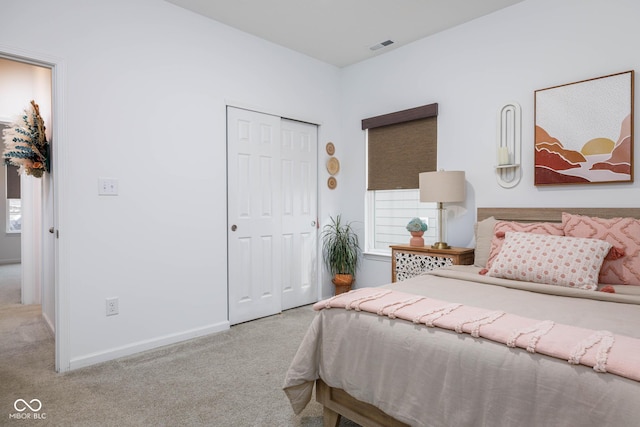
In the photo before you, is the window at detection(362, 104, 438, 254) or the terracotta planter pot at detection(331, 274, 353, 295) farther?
the terracotta planter pot at detection(331, 274, 353, 295)

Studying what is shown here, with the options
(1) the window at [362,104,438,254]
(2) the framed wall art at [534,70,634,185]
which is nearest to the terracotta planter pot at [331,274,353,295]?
(1) the window at [362,104,438,254]

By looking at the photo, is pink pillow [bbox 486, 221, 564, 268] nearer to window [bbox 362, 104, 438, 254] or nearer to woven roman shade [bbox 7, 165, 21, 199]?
window [bbox 362, 104, 438, 254]

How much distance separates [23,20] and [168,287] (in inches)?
80.8

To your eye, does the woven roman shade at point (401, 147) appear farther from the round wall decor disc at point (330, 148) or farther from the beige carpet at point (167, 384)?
the beige carpet at point (167, 384)

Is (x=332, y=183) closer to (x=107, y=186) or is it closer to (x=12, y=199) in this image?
(x=107, y=186)

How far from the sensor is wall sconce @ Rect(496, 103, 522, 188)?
306 cm

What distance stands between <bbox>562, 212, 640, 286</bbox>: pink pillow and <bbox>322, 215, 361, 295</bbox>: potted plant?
2249mm

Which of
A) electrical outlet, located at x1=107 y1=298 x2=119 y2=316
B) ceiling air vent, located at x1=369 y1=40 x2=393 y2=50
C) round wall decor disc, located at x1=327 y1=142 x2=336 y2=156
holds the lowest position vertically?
electrical outlet, located at x1=107 y1=298 x2=119 y2=316

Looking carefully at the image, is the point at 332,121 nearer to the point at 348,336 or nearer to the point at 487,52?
the point at 487,52

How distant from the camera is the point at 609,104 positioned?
2607 mm

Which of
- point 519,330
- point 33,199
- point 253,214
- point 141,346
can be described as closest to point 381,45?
point 253,214

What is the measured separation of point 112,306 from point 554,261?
296 cm

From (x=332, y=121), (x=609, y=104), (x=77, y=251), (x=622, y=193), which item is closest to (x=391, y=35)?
(x=332, y=121)

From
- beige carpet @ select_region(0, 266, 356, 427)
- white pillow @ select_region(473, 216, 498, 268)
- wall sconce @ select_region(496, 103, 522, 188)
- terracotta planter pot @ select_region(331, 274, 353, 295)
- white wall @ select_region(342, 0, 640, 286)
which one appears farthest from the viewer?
terracotta planter pot @ select_region(331, 274, 353, 295)
